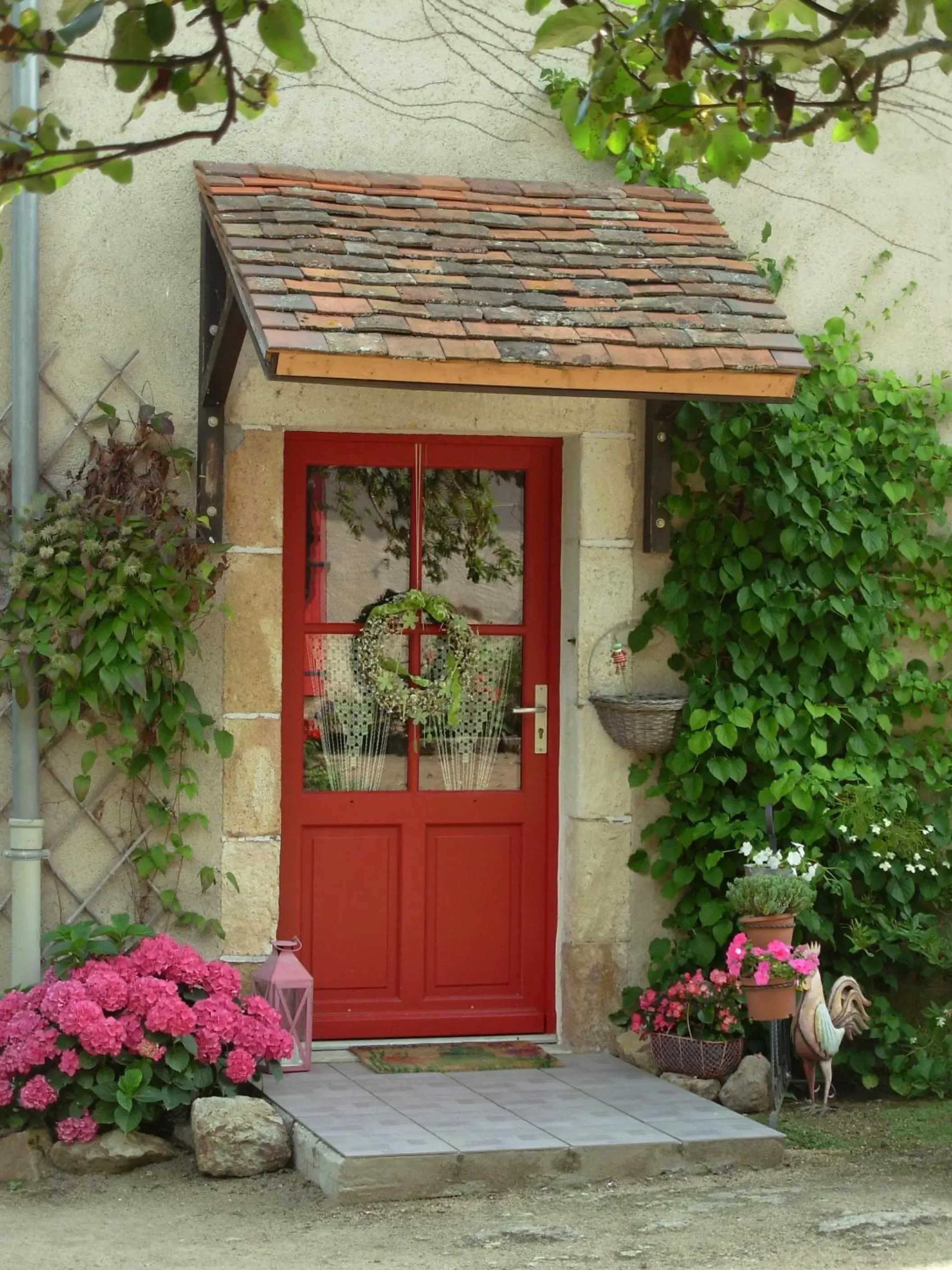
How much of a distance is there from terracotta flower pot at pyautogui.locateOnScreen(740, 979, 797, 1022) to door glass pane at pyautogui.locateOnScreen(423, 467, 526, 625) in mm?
1622

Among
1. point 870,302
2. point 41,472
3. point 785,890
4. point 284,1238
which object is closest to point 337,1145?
point 284,1238

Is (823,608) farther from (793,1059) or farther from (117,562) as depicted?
(117,562)

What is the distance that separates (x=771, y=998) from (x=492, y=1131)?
3.23 ft

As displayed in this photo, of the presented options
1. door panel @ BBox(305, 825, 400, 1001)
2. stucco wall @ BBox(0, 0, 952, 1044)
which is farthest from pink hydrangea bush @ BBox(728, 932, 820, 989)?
door panel @ BBox(305, 825, 400, 1001)

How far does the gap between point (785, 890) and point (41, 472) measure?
2.73 metres

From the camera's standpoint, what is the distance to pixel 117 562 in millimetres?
5500

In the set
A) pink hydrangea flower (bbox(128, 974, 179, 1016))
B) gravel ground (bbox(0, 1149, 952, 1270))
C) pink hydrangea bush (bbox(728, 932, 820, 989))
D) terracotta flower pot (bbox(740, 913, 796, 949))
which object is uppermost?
terracotta flower pot (bbox(740, 913, 796, 949))

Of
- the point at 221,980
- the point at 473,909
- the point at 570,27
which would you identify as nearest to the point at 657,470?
the point at 473,909

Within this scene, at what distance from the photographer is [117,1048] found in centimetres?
506

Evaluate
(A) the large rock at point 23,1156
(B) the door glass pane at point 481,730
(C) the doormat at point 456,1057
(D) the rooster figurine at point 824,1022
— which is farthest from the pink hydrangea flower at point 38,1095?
(D) the rooster figurine at point 824,1022

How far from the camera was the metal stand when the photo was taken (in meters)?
5.61

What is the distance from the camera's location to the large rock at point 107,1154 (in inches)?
198

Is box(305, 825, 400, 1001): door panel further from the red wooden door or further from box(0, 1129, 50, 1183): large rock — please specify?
box(0, 1129, 50, 1183): large rock

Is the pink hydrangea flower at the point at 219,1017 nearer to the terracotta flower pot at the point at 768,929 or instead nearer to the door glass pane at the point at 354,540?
the door glass pane at the point at 354,540
